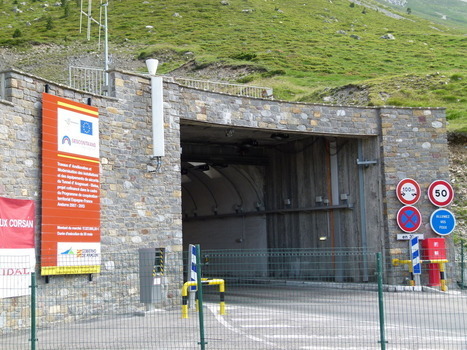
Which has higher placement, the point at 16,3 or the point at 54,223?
→ the point at 16,3

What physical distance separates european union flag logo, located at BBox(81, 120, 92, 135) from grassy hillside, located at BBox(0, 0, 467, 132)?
1562 cm

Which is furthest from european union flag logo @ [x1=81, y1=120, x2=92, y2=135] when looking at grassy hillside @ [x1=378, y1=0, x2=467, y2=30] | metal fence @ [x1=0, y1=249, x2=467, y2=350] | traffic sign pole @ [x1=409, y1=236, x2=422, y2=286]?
grassy hillside @ [x1=378, y1=0, x2=467, y2=30]

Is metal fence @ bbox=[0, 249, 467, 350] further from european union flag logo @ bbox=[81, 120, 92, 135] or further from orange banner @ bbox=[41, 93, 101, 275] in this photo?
european union flag logo @ bbox=[81, 120, 92, 135]

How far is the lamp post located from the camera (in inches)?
704

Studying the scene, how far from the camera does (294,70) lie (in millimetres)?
52969

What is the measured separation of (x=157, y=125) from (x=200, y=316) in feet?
27.8

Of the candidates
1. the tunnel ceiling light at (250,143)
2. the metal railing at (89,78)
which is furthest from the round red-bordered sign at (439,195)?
the metal railing at (89,78)

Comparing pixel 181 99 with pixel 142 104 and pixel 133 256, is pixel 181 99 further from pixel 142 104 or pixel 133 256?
pixel 133 256

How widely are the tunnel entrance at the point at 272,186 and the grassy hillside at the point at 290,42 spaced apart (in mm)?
6192

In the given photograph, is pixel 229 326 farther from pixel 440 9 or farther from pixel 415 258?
pixel 440 9

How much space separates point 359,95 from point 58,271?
2221 cm

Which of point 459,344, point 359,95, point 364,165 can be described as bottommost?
point 459,344

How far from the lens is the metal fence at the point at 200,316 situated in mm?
11648

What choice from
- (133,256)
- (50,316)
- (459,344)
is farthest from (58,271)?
(459,344)
